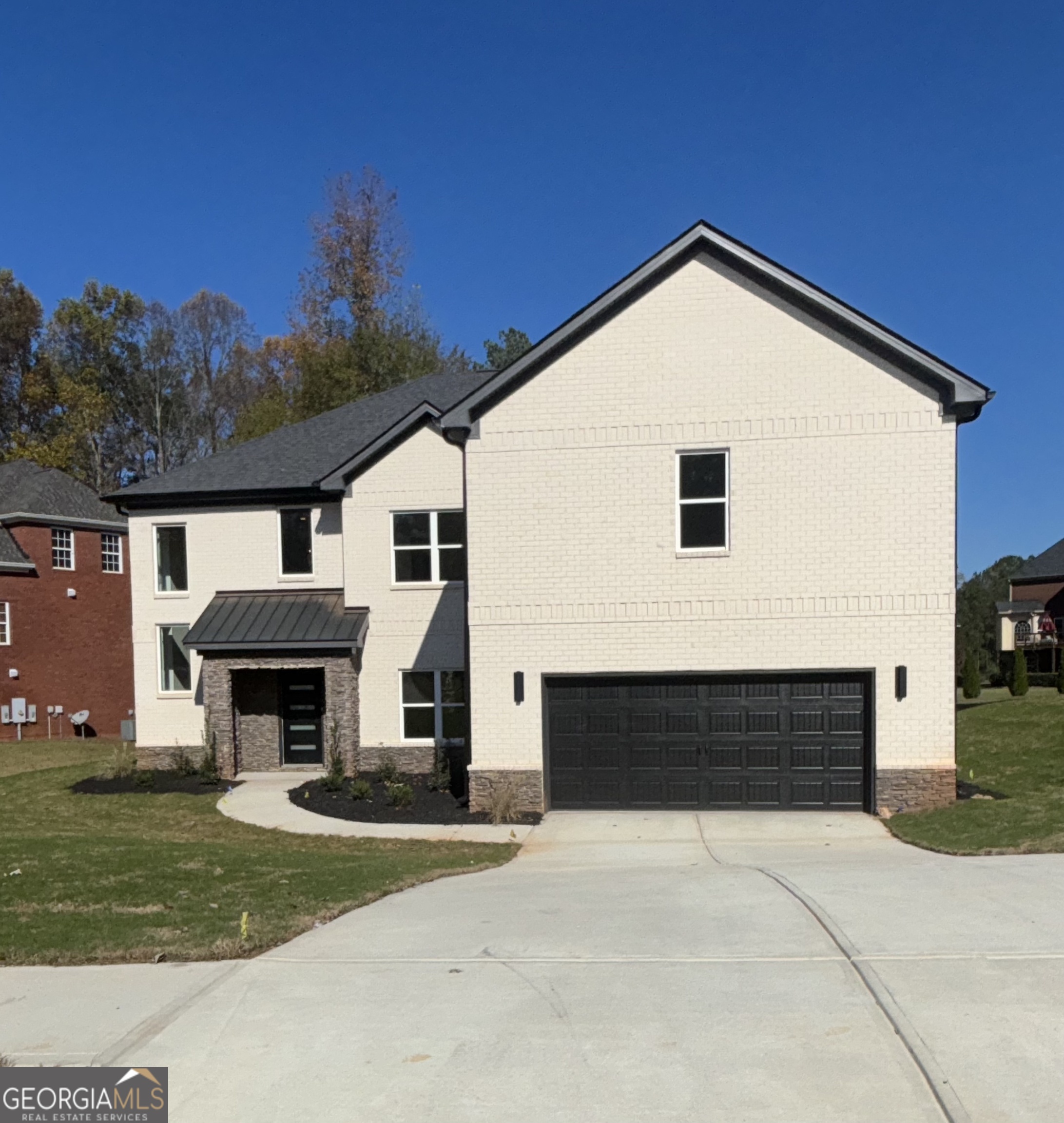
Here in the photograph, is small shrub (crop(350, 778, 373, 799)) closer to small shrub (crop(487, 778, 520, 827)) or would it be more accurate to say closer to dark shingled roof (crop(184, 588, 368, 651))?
small shrub (crop(487, 778, 520, 827))

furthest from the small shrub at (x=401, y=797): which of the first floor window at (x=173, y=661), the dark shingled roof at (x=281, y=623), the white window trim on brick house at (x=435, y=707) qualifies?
the first floor window at (x=173, y=661)

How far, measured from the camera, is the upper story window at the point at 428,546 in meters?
18.8

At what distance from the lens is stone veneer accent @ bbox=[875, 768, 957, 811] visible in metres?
14.0

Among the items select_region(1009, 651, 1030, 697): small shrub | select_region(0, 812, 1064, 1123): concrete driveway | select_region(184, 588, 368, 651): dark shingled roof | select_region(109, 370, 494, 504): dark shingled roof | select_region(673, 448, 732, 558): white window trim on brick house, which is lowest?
select_region(1009, 651, 1030, 697): small shrub

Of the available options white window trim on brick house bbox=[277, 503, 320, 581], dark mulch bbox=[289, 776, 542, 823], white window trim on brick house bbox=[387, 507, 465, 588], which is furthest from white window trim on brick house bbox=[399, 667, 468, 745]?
white window trim on brick house bbox=[277, 503, 320, 581]

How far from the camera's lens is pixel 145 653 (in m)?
20.8

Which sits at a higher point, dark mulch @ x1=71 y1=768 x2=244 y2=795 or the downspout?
the downspout

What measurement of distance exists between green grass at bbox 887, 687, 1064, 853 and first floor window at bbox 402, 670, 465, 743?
8.75 metres

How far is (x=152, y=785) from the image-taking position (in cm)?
1822

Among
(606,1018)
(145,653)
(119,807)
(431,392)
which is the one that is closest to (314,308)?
(431,392)

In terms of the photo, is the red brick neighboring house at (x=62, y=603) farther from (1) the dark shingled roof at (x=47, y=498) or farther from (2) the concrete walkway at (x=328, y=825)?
(2) the concrete walkway at (x=328, y=825)

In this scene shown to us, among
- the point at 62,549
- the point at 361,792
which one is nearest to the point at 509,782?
the point at 361,792

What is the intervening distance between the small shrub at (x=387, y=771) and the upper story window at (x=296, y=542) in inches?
176

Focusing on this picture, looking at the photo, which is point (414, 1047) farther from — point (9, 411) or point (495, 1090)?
point (9, 411)
